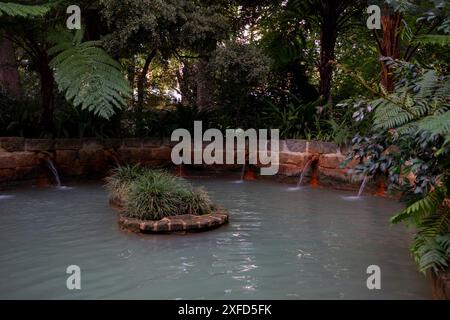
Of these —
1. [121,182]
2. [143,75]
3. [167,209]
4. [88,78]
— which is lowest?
[167,209]

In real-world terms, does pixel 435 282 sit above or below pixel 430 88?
below

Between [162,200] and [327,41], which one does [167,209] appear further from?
[327,41]

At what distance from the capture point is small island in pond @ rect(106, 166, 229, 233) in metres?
4.22

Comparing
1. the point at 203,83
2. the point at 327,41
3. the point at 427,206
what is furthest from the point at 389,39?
the point at 427,206

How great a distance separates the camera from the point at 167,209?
4480mm

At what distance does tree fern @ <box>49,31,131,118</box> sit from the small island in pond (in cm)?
129

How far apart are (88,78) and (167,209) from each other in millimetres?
2293

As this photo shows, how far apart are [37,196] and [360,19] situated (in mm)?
6806

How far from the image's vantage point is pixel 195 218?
4.39m

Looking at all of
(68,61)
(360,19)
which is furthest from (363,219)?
(360,19)

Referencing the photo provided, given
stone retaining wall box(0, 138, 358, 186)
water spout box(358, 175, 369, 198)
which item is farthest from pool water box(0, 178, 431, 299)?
stone retaining wall box(0, 138, 358, 186)

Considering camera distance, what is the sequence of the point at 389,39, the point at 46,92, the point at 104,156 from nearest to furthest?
1. the point at 389,39
2. the point at 46,92
3. the point at 104,156

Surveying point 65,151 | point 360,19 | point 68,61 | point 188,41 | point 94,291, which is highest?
point 360,19

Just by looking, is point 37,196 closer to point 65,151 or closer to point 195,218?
point 65,151
